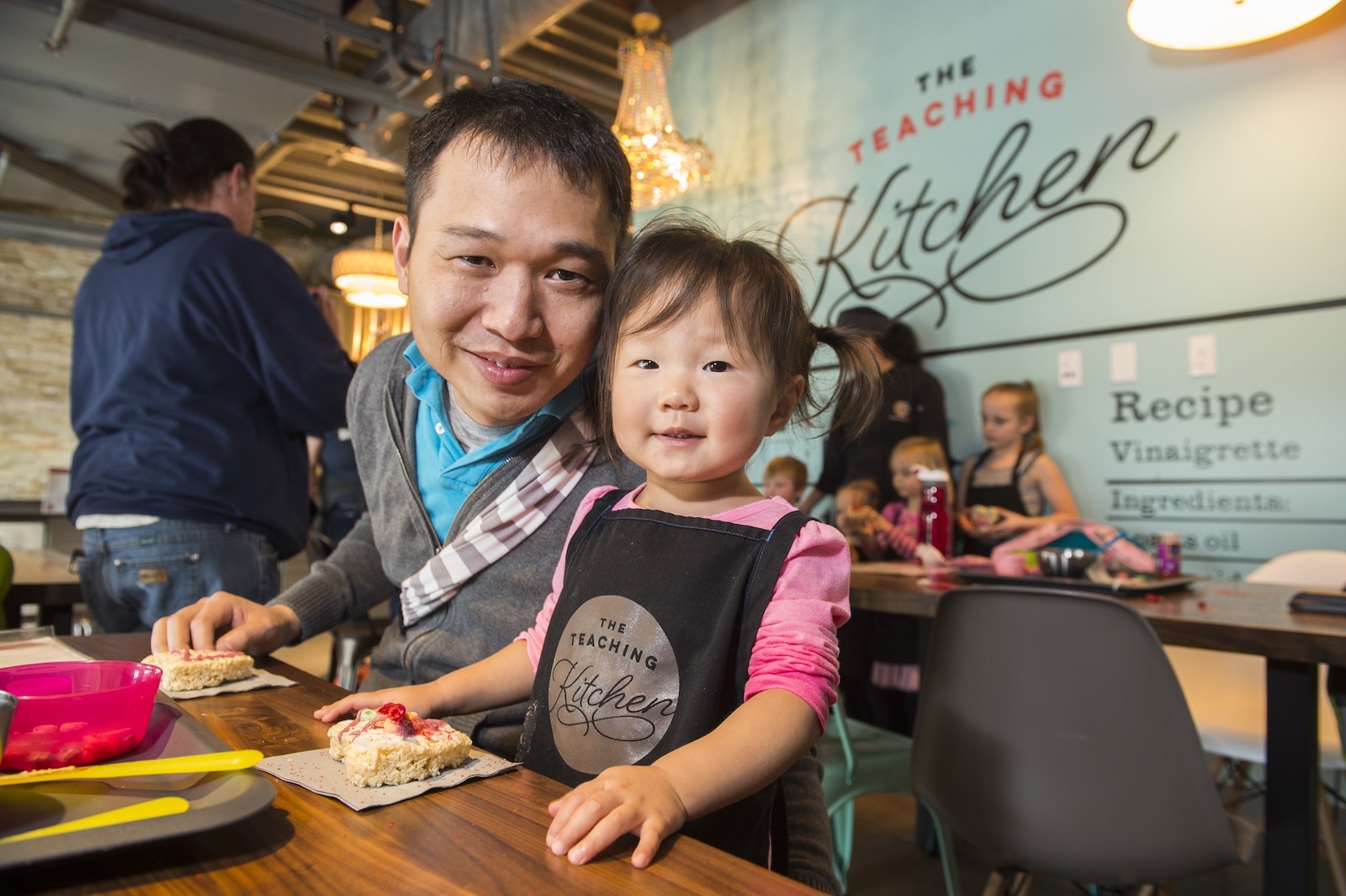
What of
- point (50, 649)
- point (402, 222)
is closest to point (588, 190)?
point (402, 222)

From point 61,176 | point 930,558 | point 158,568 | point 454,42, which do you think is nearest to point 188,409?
point 158,568

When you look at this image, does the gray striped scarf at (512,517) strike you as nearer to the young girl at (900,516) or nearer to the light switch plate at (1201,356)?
the young girl at (900,516)

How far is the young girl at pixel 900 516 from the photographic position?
3.48 meters

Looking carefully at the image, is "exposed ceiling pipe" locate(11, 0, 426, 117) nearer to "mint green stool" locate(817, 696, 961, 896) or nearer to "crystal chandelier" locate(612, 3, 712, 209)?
"crystal chandelier" locate(612, 3, 712, 209)

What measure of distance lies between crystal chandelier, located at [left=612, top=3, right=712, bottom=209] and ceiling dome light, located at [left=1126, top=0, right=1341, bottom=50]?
222cm

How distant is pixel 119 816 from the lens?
528 mm

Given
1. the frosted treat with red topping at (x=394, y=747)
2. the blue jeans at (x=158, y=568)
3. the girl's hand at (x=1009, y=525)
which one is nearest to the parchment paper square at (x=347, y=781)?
the frosted treat with red topping at (x=394, y=747)

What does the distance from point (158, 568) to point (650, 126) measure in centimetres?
331

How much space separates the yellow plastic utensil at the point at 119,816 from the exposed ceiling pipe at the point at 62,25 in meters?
4.82

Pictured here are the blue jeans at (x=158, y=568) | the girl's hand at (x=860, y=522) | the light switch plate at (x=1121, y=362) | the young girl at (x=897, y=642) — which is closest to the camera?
the blue jeans at (x=158, y=568)

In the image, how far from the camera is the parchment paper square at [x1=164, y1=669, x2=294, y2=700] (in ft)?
3.03

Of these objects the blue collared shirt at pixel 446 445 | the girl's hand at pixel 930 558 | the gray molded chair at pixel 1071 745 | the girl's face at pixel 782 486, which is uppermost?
the blue collared shirt at pixel 446 445

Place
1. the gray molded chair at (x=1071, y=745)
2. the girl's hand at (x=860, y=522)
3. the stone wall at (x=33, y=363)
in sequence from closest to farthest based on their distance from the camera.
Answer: the gray molded chair at (x=1071, y=745), the girl's hand at (x=860, y=522), the stone wall at (x=33, y=363)

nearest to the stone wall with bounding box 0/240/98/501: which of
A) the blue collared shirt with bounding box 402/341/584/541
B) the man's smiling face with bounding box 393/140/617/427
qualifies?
the blue collared shirt with bounding box 402/341/584/541
